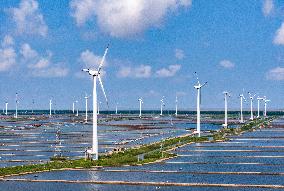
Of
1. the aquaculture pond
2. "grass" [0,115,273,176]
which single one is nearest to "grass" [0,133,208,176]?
"grass" [0,115,273,176]

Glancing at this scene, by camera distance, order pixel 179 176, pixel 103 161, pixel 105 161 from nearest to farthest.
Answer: pixel 179 176 → pixel 103 161 → pixel 105 161

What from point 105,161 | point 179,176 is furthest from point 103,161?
point 179,176

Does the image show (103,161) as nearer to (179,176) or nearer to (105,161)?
(105,161)

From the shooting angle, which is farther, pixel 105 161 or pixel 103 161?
pixel 105 161

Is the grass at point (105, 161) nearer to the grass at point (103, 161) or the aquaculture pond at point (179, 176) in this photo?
the grass at point (103, 161)

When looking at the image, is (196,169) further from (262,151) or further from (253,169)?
(262,151)

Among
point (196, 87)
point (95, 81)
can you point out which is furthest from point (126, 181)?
point (196, 87)

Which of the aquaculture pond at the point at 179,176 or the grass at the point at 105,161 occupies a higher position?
the grass at the point at 105,161

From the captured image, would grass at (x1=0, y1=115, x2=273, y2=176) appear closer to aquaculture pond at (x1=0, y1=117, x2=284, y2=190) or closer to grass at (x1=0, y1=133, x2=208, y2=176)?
grass at (x1=0, y1=133, x2=208, y2=176)

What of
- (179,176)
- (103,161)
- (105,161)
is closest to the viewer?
(179,176)

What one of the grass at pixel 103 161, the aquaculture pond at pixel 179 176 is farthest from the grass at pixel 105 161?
the aquaculture pond at pixel 179 176

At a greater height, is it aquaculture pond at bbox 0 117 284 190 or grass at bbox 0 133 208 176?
grass at bbox 0 133 208 176
